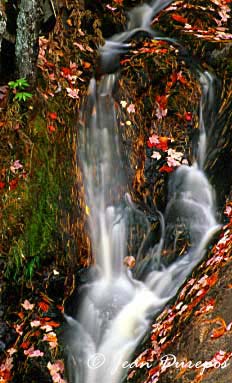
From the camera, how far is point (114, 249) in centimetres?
571

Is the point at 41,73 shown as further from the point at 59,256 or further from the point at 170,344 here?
the point at 170,344

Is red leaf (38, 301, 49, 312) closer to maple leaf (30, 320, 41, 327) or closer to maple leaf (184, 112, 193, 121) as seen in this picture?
maple leaf (30, 320, 41, 327)

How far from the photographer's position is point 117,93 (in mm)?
6184

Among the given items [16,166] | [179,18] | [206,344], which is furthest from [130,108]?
[206,344]

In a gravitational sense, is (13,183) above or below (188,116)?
below

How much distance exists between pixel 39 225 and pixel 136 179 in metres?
1.23

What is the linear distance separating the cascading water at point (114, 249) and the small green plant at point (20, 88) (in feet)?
2.33

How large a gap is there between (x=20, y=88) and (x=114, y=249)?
6.42ft

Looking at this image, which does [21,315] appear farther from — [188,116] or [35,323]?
[188,116]

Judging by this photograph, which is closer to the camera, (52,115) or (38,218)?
(38,218)

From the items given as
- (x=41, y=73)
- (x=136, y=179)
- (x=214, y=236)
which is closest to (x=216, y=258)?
(x=214, y=236)

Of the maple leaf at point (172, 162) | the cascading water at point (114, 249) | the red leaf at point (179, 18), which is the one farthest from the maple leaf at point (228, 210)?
the red leaf at point (179, 18)

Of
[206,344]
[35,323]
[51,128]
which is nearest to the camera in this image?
[206,344]

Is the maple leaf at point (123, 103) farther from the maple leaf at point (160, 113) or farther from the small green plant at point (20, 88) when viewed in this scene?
the small green plant at point (20, 88)
